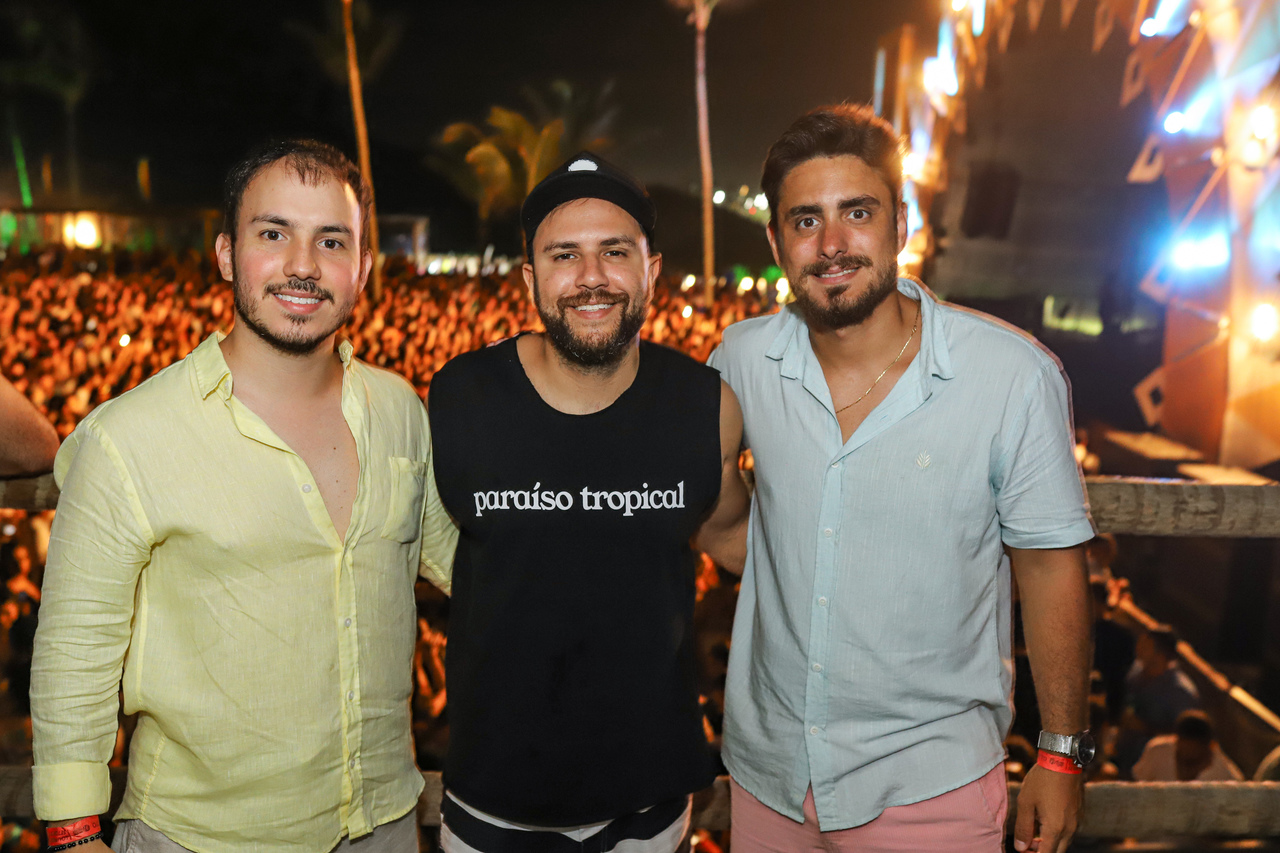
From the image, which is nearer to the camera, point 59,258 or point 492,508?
point 492,508

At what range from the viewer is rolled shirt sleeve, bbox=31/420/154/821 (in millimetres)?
1510

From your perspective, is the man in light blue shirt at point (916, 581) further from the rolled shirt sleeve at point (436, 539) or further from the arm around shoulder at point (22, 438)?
the arm around shoulder at point (22, 438)

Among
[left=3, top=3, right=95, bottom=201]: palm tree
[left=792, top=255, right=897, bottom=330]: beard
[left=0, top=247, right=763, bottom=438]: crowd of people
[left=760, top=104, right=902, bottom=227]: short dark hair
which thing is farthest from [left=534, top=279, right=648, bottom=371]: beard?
[left=3, top=3, right=95, bottom=201]: palm tree

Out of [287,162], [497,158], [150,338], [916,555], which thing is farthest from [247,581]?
[497,158]

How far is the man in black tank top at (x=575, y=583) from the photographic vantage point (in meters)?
1.79

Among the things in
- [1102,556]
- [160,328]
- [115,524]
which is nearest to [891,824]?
[115,524]

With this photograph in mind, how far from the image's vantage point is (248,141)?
3691 centimetres

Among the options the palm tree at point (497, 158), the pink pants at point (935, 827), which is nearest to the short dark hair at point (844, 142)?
the pink pants at point (935, 827)

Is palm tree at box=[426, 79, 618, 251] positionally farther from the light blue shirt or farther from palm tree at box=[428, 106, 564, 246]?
the light blue shirt

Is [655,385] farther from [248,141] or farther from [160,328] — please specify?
[248,141]

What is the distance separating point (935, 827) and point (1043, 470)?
0.80 metres

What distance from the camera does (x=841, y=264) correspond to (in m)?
1.88

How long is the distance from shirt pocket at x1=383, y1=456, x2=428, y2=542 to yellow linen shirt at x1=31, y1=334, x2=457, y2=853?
0.03 metres

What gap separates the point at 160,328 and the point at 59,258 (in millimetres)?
10431
